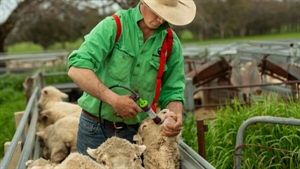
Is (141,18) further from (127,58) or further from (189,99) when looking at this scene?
(189,99)

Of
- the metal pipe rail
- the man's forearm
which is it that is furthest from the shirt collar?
the metal pipe rail

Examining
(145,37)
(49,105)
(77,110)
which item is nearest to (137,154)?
(145,37)

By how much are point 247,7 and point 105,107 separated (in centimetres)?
5944

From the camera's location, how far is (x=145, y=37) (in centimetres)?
336

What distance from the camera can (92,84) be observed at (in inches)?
118

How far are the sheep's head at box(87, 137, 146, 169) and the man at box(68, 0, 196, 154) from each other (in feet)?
0.66

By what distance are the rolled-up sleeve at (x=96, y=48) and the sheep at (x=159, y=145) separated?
1.79ft

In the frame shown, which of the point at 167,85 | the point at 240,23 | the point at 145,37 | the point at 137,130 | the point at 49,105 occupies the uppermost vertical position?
the point at 145,37

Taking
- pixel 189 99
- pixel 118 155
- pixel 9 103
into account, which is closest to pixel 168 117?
pixel 118 155

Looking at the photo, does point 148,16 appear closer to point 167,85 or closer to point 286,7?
point 167,85

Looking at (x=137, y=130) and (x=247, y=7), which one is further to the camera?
(x=247, y=7)

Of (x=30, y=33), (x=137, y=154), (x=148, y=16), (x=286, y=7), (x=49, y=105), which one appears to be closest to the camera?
(x=137, y=154)

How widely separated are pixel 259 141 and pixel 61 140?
1885 millimetres

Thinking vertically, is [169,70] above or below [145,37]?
below
